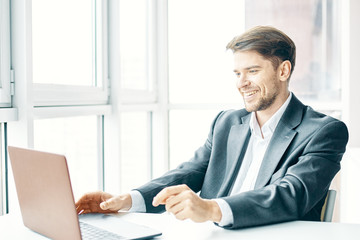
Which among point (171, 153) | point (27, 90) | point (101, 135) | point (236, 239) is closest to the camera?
point (236, 239)

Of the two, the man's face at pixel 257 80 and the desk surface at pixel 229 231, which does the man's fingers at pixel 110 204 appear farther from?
the man's face at pixel 257 80

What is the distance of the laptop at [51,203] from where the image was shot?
1058 millimetres

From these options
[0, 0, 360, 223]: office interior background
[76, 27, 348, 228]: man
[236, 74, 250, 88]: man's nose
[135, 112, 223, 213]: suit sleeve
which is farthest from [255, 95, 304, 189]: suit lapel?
[0, 0, 360, 223]: office interior background

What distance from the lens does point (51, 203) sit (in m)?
1.13

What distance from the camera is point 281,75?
1.91m

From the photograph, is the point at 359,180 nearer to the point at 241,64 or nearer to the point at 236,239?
the point at 241,64

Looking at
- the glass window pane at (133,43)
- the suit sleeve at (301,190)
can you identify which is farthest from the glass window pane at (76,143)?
the suit sleeve at (301,190)

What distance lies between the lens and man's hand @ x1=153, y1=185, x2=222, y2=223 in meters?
1.23

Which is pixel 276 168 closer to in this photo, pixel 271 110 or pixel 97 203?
pixel 271 110

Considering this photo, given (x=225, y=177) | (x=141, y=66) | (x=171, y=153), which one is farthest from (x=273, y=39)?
(x=171, y=153)

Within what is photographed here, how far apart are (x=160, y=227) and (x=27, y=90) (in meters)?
0.87

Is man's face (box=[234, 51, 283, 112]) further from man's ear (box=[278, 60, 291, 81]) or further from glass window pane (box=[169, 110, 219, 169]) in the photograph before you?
glass window pane (box=[169, 110, 219, 169])

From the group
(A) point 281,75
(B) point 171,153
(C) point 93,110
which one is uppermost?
(A) point 281,75

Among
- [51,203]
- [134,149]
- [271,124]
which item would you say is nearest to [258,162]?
[271,124]
